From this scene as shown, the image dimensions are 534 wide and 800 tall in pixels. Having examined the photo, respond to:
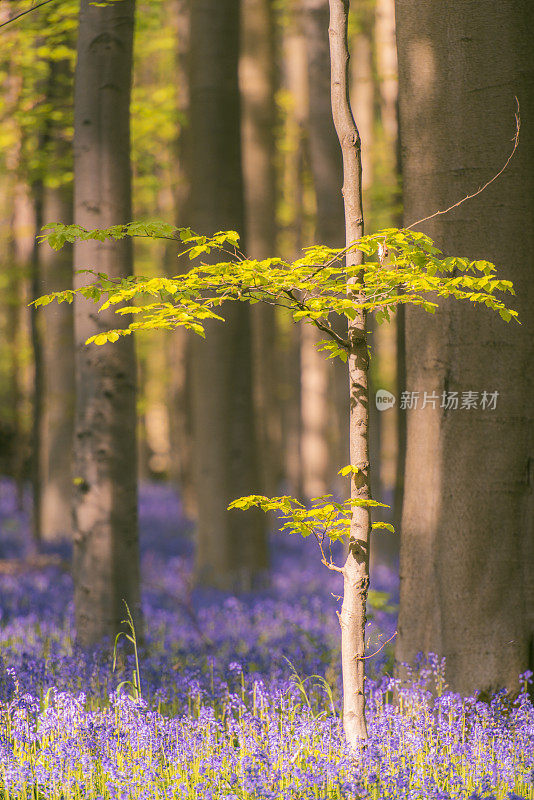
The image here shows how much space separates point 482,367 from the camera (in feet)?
15.5

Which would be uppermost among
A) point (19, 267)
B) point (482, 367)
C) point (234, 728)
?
point (19, 267)

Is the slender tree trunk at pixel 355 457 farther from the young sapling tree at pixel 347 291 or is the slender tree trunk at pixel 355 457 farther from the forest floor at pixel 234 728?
the forest floor at pixel 234 728

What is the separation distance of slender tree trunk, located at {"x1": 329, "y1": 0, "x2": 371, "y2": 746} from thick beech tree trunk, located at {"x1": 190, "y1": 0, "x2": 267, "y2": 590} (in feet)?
17.0

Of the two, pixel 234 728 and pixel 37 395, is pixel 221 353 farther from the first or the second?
pixel 234 728

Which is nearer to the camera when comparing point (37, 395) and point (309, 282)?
point (309, 282)

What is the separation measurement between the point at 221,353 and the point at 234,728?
5549mm

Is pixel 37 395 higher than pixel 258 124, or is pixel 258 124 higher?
pixel 258 124

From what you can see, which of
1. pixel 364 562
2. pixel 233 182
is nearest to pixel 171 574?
pixel 233 182

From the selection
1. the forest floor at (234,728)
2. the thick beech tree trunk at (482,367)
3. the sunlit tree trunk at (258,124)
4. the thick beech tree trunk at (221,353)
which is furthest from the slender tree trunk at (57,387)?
the thick beech tree trunk at (482,367)

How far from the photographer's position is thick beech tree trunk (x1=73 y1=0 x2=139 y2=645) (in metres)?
5.60

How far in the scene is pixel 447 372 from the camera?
4.78 metres

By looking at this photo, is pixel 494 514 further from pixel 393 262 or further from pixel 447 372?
pixel 393 262

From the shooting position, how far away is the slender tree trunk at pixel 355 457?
→ 366 centimetres

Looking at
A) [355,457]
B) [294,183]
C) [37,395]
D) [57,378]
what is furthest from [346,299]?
[294,183]
